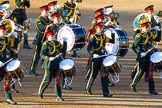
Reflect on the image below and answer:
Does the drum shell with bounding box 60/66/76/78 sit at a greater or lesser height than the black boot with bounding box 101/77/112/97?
greater

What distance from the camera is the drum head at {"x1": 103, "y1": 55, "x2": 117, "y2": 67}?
1154 cm

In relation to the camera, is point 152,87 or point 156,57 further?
point 152,87

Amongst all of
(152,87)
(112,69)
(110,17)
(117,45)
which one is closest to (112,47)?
(117,45)

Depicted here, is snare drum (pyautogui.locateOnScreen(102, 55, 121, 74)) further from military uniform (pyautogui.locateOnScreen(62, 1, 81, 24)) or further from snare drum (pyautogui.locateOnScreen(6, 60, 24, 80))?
military uniform (pyautogui.locateOnScreen(62, 1, 81, 24))

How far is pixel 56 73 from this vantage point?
1136cm

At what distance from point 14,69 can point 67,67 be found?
1.04 m

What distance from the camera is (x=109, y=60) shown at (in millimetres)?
11617

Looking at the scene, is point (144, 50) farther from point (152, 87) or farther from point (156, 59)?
point (152, 87)

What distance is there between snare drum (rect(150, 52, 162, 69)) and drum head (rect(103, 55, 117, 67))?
871 millimetres

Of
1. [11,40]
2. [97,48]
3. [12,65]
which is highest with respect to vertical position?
[11,40]

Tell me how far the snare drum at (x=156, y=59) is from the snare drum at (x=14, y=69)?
2829 millimetres

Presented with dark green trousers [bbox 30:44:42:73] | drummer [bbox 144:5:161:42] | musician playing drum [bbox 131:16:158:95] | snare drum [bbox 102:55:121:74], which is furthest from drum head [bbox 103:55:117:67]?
dark green trousers [bbox 30:44:42:73]

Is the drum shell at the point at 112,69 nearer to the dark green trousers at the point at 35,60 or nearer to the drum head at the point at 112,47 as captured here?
the drum head at the point at 112,47

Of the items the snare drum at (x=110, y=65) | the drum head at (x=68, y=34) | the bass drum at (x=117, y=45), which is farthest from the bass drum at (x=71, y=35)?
the snare drum at (x=110, y=65)
